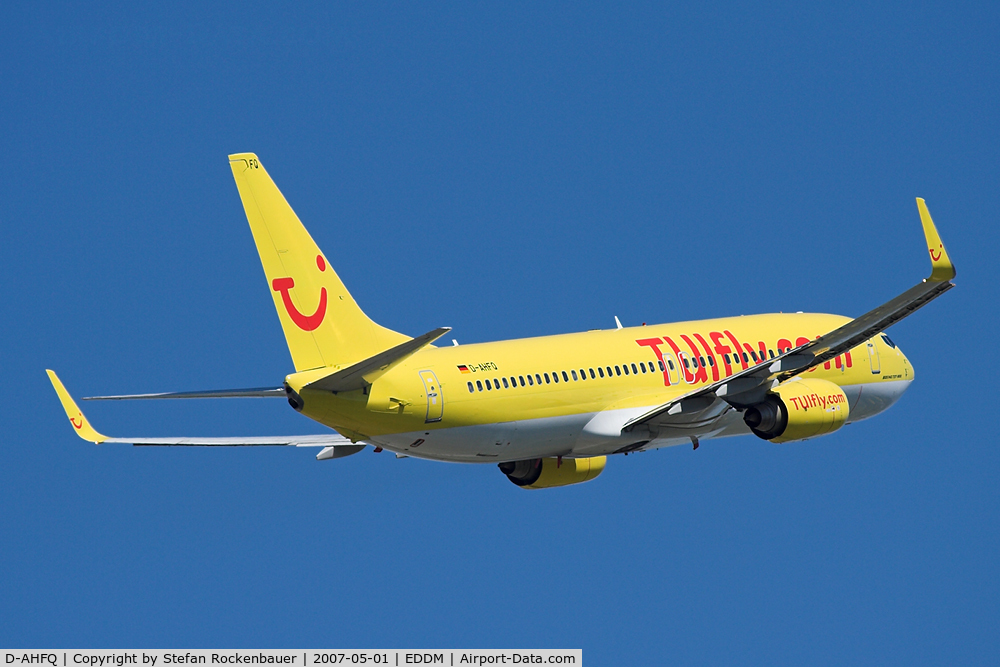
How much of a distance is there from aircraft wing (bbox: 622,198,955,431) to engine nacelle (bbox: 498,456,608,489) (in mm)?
4037

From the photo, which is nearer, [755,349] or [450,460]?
[450,460]

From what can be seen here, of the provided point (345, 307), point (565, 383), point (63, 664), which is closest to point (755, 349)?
point (565, 383)

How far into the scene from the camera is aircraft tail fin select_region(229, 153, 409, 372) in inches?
1766

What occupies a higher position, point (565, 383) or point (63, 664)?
point (565, 383)

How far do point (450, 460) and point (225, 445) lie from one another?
23.4 feet

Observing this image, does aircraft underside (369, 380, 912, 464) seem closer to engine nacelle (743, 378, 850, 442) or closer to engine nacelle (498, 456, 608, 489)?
engine nacelle (743, 378, 850, 442)

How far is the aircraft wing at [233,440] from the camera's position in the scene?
5153cm

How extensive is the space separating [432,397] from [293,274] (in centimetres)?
495

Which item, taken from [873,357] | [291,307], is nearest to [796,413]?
[873,357]

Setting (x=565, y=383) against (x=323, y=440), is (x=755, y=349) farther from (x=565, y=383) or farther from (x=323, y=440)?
(x=323, y=440)

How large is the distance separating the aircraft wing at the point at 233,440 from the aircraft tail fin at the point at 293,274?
662 centimetres

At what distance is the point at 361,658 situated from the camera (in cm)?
4488

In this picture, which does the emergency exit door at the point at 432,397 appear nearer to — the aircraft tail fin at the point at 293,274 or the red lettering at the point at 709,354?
the aircraft tail fin at the point at 293,274

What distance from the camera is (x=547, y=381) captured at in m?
49.5
